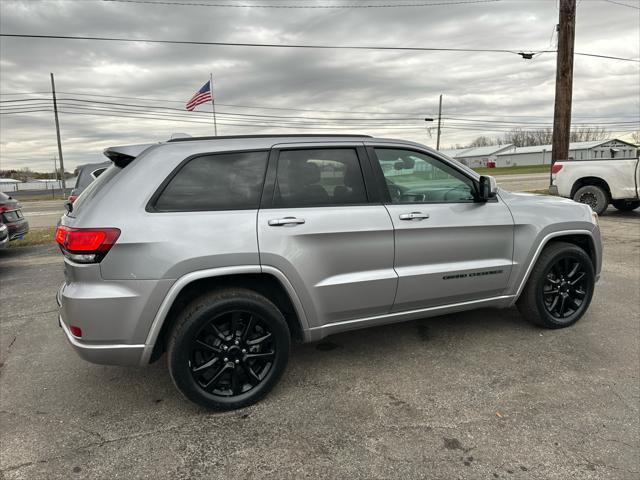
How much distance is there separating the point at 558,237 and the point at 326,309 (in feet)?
7.72

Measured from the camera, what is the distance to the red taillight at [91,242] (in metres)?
2.62

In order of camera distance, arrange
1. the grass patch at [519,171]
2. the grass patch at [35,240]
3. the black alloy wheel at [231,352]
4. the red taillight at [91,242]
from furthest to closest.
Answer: the grass patch at [519,171] → the grass patch at [35,240] → the black alloy wheel at [231,352] → the red taillight at [91,242]

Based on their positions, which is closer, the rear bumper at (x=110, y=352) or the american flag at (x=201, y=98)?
the rear bumper at (x=110, y=352)

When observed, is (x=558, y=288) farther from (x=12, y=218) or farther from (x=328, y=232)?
(x=12, y=218)

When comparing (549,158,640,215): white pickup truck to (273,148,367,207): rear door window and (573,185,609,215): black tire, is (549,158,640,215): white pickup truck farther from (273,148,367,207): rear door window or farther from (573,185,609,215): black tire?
(273,148,367,207): rear door window

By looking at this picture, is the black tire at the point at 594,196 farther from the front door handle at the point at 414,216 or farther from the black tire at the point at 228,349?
the black tire at the point at 228,349

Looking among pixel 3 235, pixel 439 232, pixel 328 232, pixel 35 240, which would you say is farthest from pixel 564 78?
pixel 35 240

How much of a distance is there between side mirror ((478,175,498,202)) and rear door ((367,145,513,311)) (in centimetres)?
7

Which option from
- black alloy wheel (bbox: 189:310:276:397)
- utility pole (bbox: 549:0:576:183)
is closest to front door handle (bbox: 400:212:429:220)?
black alloy wheel (bbox: 189:310:276:397)

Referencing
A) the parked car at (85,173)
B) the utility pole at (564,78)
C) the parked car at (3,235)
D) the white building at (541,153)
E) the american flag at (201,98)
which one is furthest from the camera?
the white building at (541,153)

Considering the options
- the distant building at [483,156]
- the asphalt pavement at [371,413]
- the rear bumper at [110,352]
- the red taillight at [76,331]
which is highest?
the distant building at [483,156]

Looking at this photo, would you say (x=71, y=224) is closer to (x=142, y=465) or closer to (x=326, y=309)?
(x=142, y=465)

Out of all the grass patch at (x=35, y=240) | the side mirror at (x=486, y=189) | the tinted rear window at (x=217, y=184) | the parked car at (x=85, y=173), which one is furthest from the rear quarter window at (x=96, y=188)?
the grass patch at (x=35, y=240)

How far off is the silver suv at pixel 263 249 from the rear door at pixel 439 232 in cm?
1
